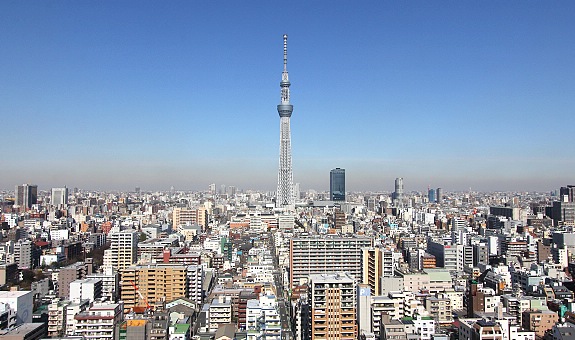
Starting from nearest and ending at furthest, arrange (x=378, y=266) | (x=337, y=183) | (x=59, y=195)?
1. (x=378, y=266)
2. (x=59, y=195)
3. (x=337, y=183)

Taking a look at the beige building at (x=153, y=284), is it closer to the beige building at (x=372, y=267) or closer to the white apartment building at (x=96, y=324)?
the white apartment building at (x=96, y=324)

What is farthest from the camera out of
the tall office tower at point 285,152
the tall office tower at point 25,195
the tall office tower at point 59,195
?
the tall office tower at point 59,195

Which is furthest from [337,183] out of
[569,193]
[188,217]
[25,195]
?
[25,195]

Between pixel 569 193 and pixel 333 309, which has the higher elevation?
pixel 569 193

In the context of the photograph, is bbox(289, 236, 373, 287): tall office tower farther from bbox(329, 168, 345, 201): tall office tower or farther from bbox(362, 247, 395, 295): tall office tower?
bbox(329, 168, 345, 201): tall office tower

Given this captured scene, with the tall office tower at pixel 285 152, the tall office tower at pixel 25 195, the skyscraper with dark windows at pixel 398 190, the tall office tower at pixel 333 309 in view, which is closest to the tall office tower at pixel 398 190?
the skyscraper with dark windows at pixel 398 190

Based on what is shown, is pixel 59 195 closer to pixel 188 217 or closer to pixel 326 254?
pixel 188 217
